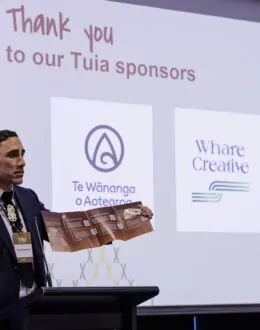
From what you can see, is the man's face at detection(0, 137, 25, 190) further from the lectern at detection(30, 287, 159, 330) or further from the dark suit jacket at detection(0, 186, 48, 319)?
the lectern at detection(30, 287, 159, 330)

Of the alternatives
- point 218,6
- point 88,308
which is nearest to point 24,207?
point 88,308

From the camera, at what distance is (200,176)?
173 inches

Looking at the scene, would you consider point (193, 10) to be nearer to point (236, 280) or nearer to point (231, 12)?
point (231, 12)

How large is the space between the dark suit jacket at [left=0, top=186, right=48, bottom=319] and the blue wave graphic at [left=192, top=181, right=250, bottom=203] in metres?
1.37

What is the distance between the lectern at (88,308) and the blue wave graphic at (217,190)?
5.32 feet

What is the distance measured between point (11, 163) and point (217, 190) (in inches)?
65.5

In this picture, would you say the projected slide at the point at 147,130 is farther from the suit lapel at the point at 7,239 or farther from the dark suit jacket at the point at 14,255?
the suit lapel at the point at 7,239

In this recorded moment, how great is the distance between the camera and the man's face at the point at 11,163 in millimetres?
3004

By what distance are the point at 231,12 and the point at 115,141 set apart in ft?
3.47

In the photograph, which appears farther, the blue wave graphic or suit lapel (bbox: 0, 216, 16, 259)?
the blue wave graphic

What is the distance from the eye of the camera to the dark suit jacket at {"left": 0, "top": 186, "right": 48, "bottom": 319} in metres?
2.87

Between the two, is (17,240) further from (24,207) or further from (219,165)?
(219,165)

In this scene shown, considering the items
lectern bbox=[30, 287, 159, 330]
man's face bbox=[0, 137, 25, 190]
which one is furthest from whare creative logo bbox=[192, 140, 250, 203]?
lectern bbox=[30, 287, 159, 330]

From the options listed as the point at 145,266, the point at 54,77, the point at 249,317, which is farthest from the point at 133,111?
the point at 249,317
